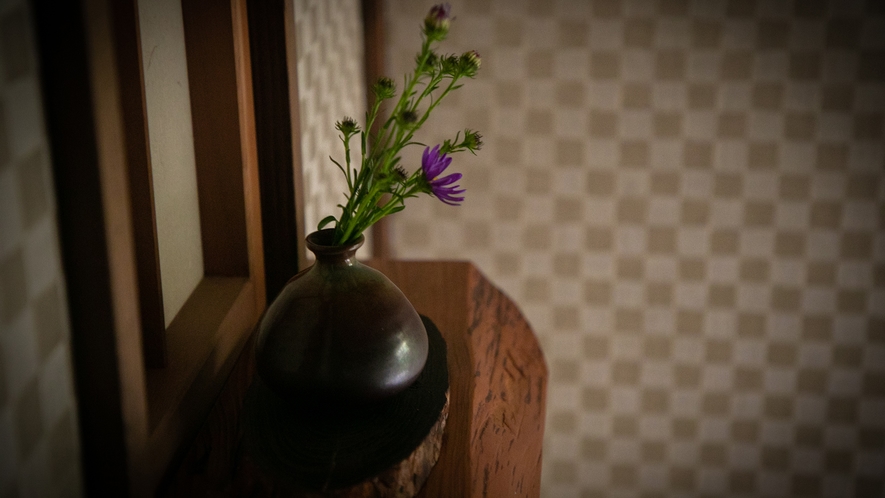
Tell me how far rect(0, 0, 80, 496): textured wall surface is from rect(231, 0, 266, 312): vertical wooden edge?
448 millimetres

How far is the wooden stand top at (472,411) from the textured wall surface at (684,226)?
3.61 ft

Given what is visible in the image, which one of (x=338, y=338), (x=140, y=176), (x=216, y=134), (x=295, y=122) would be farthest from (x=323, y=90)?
(x=338, y=338)

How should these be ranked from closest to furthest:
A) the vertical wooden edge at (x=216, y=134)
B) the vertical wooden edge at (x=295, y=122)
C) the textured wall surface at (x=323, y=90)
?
the vertical wooden edge at (x=216, y=134)
the vertical wooden edge at (x=295, y=122)
the textured wall surface at (x=323, y=90)

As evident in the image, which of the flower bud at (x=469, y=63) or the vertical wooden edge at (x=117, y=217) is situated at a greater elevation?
the flower bud at (x=469, y=63)

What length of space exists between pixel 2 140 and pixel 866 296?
2392mm

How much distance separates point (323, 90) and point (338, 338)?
31.4 inches

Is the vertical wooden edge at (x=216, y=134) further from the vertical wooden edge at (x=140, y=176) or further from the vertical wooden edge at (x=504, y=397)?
the vertical wooden edge at (x=504, y=397)

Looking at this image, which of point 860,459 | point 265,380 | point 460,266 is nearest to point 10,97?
point 265,380

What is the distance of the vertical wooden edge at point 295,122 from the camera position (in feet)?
3.37

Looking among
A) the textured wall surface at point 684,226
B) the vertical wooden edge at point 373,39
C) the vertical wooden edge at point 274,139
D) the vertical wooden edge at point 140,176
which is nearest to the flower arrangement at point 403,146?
the vertical wooden edge at point 140,176

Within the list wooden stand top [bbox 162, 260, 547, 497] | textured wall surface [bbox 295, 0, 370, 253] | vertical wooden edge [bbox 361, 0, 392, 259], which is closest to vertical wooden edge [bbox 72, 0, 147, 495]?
wooden stand top [bbox 162, 260, 547, 497]

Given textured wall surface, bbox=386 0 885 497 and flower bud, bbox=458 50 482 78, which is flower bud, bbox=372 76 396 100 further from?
textured wall surface, bbox=386 0 885 497

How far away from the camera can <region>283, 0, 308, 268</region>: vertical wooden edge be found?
1027 millimetres

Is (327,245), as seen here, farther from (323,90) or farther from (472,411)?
(323,90)
